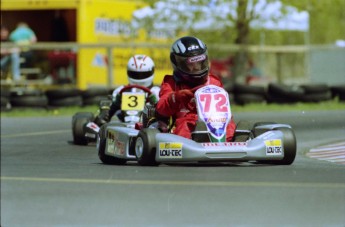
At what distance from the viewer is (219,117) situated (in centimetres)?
825

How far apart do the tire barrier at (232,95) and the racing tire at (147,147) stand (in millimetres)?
9854

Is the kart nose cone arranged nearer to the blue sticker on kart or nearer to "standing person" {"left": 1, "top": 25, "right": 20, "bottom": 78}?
the blue sticker on kart

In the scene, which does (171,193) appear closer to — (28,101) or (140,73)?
(140,73)

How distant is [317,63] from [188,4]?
190 inches

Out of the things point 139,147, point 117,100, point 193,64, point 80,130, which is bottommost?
point 80,130

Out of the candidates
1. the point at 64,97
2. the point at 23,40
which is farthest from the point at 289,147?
the point at 23,40

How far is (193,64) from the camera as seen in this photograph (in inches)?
333

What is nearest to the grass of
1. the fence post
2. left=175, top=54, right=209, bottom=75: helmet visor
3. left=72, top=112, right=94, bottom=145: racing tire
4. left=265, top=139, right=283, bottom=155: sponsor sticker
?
the fence post

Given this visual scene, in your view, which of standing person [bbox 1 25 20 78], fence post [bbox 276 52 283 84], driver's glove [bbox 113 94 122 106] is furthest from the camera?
fence post [bbox 276 52 283 84]

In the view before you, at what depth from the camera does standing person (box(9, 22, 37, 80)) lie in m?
20.6

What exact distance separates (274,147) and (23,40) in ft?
47.6

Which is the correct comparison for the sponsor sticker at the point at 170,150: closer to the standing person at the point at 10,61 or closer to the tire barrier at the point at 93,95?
the tire barrier at the point at 93,95

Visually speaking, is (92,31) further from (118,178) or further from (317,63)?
(118,178)

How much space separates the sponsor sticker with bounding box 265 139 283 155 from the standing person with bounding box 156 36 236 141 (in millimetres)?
492
